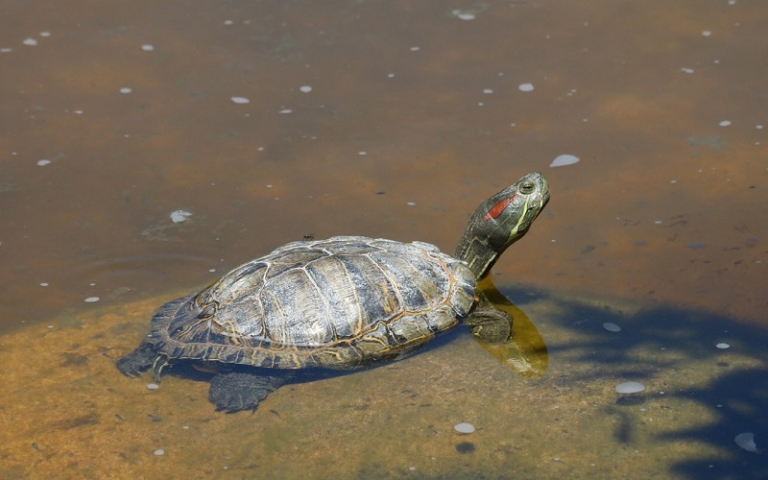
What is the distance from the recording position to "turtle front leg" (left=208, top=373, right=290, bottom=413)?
16.4 feet

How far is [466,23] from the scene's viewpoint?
9.92m

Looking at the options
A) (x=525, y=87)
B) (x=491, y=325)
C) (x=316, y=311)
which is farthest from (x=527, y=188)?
(x=525, y=87)

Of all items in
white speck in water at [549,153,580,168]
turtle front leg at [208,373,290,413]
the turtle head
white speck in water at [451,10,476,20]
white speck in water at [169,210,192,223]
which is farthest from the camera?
white speck in water at [451,10,476,20]

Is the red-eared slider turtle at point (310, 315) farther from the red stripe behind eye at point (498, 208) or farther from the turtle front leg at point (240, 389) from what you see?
the red stripe behind eye at point (498, 208)

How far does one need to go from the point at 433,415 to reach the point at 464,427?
20 cm

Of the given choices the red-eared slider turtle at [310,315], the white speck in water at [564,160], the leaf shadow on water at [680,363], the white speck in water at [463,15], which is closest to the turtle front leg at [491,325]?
the red-eared slider turtle at [310,315]

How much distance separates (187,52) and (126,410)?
545cm

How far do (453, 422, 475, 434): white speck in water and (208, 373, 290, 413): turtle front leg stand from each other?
1084 millimetres

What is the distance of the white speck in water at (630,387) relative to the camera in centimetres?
506

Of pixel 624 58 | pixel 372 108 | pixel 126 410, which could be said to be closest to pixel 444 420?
pixel 126 410

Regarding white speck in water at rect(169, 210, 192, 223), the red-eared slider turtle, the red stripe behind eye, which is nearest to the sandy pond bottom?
the red-eared slider turtle

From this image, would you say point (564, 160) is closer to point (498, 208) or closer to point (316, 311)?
point (498, 208)

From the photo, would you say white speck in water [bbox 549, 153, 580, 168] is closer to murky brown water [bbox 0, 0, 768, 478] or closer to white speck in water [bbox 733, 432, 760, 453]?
murky brown water [bbox 0, 0, 768, 478]

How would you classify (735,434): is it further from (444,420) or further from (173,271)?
(173,271)
